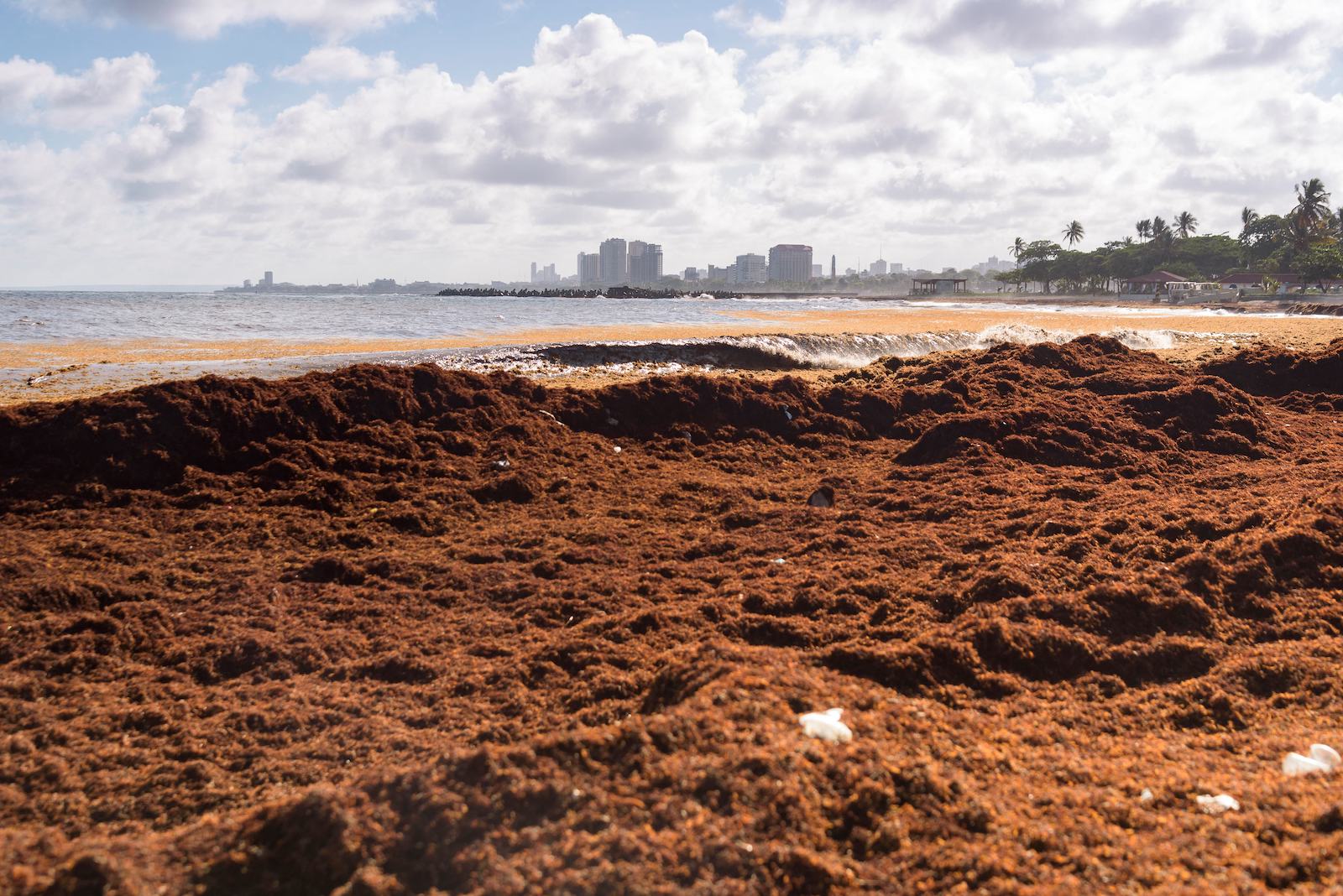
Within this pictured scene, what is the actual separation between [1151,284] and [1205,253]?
12752 mm

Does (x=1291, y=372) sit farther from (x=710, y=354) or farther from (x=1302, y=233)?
(x=1302, y=233)

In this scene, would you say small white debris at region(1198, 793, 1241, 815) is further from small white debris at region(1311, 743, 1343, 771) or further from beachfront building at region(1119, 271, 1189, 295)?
beachfront building at region(1119, 271, 1189, 295)

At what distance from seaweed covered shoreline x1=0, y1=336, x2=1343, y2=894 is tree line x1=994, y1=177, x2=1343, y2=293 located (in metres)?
86.6

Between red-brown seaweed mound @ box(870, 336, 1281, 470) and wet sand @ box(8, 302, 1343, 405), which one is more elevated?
wet sand @ box(8, 302, 1343, 405)

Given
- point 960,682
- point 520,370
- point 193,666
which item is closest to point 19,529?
point 193,666

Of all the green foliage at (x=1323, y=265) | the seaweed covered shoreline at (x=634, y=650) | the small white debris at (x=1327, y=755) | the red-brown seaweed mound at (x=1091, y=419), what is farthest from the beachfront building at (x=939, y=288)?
the small white debris at (x=1327, y=755)

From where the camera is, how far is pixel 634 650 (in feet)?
14.9

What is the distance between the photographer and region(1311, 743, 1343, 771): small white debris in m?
3.24

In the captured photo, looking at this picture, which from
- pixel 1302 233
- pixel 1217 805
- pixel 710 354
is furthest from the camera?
pixel 1302 233

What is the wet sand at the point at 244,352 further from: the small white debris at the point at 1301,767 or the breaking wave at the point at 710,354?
the small white debris at the point at 1301,767

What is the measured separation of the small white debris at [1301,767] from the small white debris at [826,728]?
153 centimetres

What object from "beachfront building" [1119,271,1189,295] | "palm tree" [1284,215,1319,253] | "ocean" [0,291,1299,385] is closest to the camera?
"ocean" [0,291,1299,385]

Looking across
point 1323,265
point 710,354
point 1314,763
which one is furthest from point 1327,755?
point 1323,265

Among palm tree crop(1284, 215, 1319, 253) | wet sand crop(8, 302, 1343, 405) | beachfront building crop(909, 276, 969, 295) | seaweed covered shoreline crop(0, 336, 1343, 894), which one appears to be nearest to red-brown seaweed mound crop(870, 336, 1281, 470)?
seaweed covered shoreline crop(0, 336, 1343, 894)
